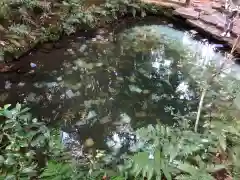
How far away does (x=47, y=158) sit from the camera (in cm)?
450

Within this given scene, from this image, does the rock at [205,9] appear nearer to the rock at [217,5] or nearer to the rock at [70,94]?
the rock at [217,5]

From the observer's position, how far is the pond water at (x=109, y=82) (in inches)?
220

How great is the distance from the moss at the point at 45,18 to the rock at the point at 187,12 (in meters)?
1.28

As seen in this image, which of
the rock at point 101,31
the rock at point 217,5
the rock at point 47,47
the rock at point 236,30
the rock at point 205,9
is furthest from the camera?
the rock at point 217,5

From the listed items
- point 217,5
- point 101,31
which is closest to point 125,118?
point 101,31

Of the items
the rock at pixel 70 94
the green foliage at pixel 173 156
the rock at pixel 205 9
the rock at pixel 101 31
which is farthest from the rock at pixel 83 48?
the rock at pixel 205 9

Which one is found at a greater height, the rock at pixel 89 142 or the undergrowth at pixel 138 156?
the undergrowth at pixel 138 156

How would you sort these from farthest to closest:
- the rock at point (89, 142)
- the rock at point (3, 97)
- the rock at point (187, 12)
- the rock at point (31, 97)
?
1. the rock at point (187, 12)
2. the rock at point (31, 97)
3. the rock at point (3, 97)
4. the rock at point (89, 142)

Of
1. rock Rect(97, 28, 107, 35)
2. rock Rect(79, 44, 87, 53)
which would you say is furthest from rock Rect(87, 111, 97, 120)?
rock Rect(97, 28, 107, 35)

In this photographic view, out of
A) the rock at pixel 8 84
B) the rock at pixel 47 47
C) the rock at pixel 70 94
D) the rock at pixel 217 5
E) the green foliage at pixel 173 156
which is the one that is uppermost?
the rock at pixel 217 5

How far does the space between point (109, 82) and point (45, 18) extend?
3.13 metres

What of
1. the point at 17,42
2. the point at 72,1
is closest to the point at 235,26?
the point at 72,1

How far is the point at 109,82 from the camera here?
6641 mm

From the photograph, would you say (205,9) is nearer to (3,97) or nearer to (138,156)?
(3,97)
